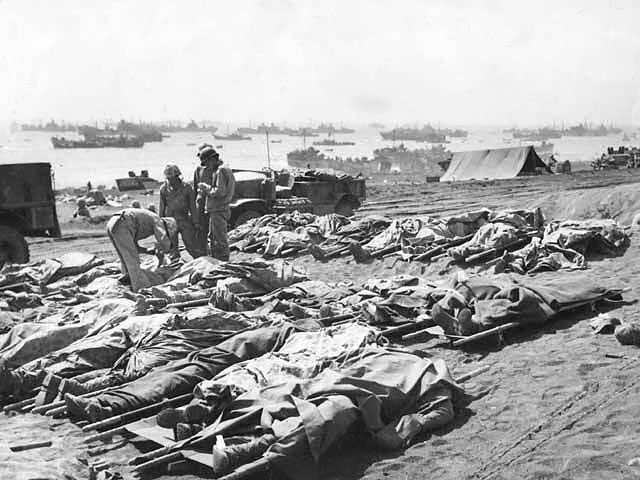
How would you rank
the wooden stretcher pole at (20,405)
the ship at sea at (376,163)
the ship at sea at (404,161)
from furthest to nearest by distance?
the ship at sea at (404,161) → the ship at sea at (376,163) → the wooden stretcher pole at (20,405)

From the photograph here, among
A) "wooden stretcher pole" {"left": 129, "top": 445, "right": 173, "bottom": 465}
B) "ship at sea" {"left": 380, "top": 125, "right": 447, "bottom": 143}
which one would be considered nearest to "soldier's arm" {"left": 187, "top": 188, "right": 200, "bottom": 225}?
"wooden stretcher pole" {"left": 129, "top": 445, "right": 173, "bottom": 465}

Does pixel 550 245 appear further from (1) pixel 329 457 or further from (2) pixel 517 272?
(1) pixel 329 457

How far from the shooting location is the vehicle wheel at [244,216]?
51.3 ft

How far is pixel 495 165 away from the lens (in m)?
33.0

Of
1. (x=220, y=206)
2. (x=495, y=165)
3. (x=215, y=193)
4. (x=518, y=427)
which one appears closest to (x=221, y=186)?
(x=215, y=193)

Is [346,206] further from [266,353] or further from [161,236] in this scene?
[266,353]

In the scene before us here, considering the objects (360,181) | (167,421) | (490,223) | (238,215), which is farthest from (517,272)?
(360,181)

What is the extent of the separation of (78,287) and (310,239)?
4.56 metres

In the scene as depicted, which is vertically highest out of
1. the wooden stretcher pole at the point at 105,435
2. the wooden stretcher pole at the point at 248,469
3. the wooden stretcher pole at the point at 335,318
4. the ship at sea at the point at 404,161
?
the wooden stretcher pole at the point at 335,318

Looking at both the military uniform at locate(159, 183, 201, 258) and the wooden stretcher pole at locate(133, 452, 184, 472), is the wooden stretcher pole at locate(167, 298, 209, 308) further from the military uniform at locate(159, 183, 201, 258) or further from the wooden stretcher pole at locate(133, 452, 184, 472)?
the wooden stretcher pole at locate(133, 452, 184, 472)

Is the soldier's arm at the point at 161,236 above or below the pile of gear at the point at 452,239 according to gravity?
above

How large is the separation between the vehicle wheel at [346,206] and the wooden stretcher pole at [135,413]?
13.0 m

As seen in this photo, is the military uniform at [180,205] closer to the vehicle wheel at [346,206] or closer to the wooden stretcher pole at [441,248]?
the wooden stretcher pole at [441,248]

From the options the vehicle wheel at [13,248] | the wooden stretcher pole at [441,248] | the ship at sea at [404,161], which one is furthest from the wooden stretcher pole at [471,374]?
the ship at sea at [404,161]
